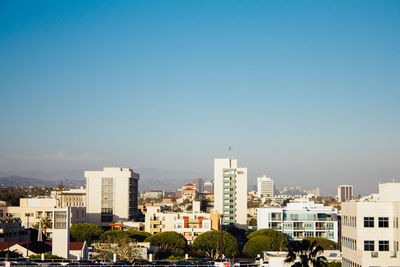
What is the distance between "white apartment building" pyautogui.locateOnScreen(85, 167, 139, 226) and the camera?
173875 mm

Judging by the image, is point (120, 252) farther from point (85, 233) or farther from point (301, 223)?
point (301, 223)

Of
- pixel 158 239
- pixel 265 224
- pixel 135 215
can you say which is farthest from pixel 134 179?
pixel 158 239

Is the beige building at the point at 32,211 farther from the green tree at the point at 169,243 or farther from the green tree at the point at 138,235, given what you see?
the green tree at the point at 169,243

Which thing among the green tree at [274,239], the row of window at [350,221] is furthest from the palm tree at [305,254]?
the green tree at [274,239]

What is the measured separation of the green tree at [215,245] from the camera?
108m

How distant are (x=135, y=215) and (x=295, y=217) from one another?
69.7m

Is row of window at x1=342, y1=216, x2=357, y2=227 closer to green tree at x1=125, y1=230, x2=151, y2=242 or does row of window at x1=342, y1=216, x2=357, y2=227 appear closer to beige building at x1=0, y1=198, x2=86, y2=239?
green tree at x1=125, y1=230, x2=151, y2=242

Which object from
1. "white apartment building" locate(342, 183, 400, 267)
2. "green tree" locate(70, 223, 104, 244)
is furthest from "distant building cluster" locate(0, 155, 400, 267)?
"green tree" locate(70, 223, 104, 244)

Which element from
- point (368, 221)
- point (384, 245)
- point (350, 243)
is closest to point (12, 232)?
point (350, 243)

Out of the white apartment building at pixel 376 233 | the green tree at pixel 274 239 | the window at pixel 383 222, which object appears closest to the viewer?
the white apartment building at pixel 376 233

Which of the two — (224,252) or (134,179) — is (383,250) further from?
(134,179)

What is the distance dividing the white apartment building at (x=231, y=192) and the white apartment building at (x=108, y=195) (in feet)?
86.4

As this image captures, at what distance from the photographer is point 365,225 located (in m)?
53.0

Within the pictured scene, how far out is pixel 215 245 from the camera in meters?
109
